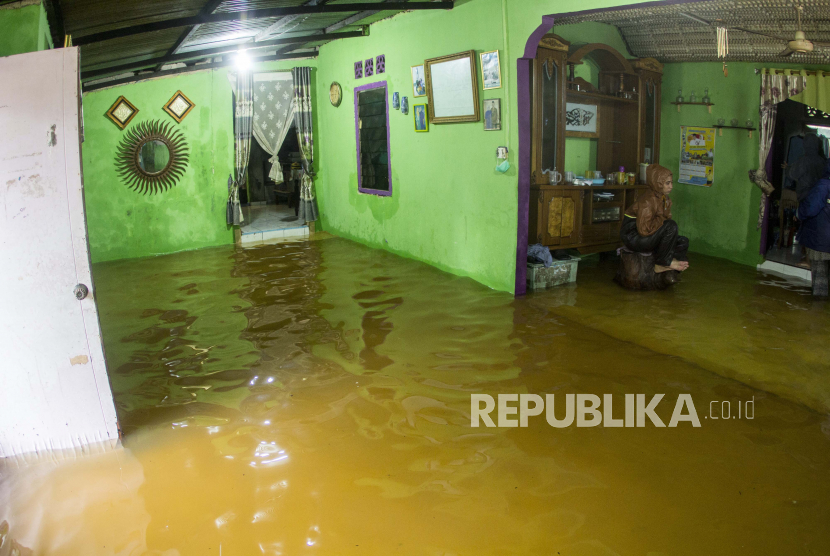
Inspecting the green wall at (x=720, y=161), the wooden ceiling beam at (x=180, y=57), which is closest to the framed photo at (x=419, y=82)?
the wooden ceiling beam at (x=180, y=57)

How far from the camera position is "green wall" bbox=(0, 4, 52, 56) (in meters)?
2.82

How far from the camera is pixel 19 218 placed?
2.69 m

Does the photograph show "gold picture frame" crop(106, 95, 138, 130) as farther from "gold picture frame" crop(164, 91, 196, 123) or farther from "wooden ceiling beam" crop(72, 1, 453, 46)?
"wooden ceiling beam" crop(72, 1, 453, 46)

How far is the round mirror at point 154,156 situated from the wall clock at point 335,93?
2465 mm

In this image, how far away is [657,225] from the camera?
224 inches

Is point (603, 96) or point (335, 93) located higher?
point (335, 93)

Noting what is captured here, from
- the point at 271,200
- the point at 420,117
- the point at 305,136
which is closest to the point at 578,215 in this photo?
the point at 420,117

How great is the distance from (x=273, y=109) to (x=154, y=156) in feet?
6.27

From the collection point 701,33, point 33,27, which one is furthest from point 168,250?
point 701,33

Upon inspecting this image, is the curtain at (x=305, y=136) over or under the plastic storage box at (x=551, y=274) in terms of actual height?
over

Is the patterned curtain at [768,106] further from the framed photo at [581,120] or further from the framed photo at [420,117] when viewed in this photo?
the framed photo at [420,117]

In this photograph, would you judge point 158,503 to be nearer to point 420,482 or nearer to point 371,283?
point 420,482

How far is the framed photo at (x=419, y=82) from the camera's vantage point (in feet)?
21.3

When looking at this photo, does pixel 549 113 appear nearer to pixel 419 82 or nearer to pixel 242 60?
pixel 419 82
